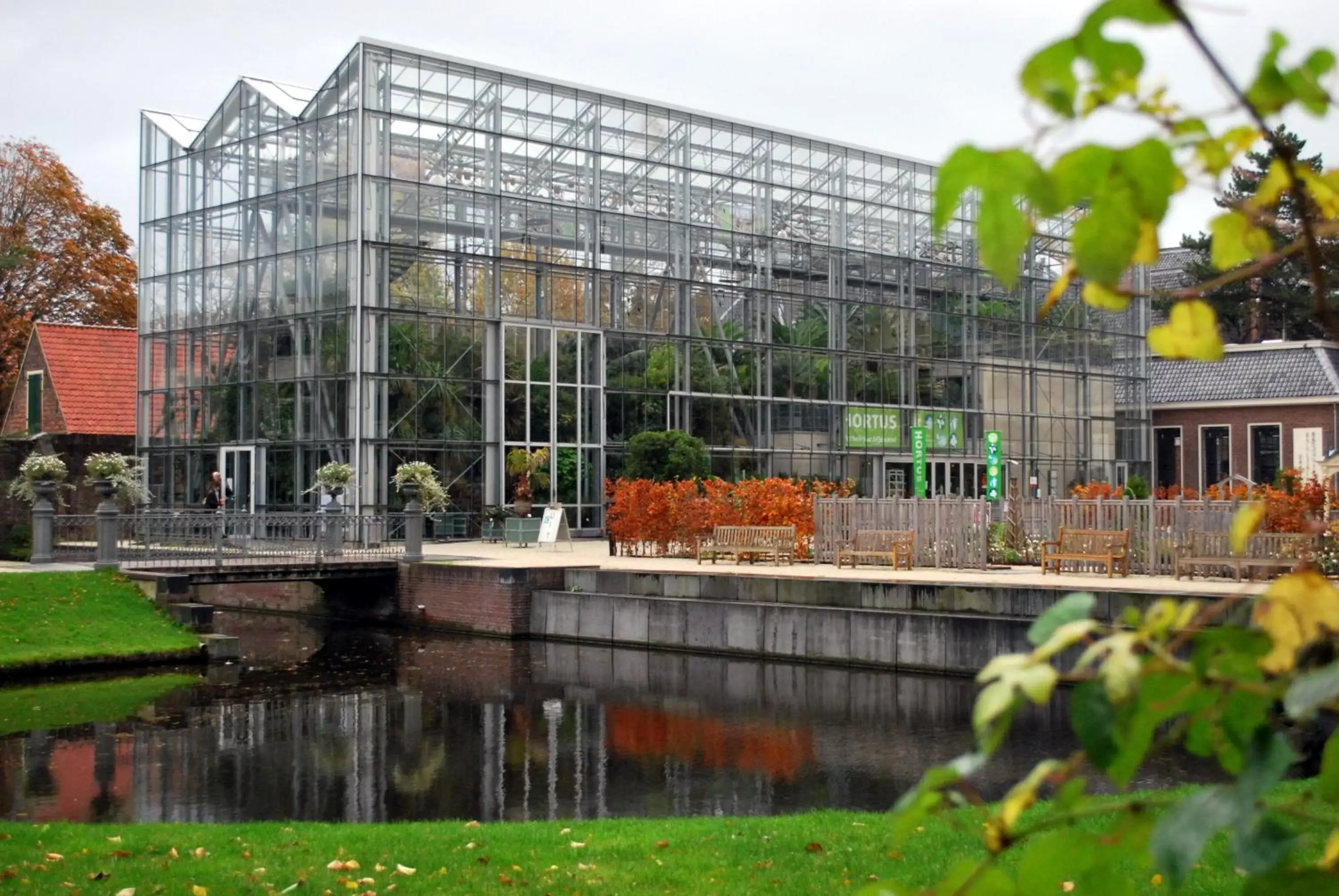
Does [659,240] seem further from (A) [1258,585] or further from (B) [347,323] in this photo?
(A) [1258,585]

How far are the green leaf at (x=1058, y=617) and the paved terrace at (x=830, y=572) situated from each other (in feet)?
46.5

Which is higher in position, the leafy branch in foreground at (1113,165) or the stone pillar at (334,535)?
the leafy branch in foreground at (1113,165)

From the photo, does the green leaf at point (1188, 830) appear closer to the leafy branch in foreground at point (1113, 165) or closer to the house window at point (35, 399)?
the leafy branch in foreground at point (1113, 165)

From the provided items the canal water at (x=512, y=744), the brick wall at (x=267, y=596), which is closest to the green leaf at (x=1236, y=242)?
the canal water at (x=512, y=744)

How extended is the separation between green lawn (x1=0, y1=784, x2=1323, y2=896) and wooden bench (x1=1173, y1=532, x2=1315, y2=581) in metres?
11.7

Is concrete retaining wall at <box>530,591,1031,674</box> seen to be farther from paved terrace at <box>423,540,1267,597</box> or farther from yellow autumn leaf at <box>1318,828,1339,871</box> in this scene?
yellow autumn leaf at <box>1318,828,1339,871</box>

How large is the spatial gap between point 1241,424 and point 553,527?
2889 centimetres

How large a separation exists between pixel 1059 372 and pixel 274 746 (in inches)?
1562

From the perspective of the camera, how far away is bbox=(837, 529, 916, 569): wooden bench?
2528 cm

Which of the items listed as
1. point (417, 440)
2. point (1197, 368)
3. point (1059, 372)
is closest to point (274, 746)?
point (417, 440)

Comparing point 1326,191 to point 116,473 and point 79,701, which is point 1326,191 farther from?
point 116,473

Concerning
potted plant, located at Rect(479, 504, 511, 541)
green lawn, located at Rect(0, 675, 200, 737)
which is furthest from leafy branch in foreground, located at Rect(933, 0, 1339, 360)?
potted plant, located at Rect(479, 504, 511, 541)

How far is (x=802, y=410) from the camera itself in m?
43.6

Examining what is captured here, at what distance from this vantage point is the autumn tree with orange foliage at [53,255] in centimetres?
4938
